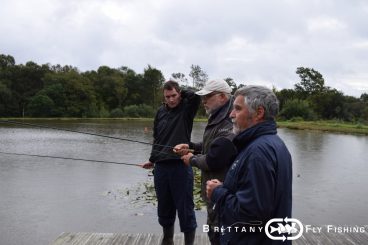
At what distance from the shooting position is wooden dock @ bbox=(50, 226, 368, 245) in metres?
5.10

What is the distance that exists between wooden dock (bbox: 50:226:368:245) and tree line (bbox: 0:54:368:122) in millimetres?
55004

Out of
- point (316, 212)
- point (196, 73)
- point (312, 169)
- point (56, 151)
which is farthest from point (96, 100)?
point (316, 212)

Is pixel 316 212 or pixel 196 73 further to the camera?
pixel 196 73

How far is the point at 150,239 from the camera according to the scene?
17.1 feet

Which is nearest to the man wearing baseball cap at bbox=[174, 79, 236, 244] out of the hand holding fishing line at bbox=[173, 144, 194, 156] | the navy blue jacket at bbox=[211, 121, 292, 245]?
the hand holding fishing line at bbox=[173, 144, 194, 156]

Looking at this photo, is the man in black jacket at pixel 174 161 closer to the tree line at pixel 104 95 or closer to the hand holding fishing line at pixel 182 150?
the hand holding fishing line at pixel 182 150

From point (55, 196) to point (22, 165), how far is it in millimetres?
5463

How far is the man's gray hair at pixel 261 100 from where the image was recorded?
7.73 feet

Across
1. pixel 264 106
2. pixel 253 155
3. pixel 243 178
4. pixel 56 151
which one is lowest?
pixel 56 151

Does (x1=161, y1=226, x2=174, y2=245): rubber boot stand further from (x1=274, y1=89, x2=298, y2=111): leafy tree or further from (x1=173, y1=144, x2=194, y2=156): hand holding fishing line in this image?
(x1=274, y1=89, x2=298, y2=111): leafy tree

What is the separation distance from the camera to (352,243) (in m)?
5.25

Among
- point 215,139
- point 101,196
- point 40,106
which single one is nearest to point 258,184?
point 215,139

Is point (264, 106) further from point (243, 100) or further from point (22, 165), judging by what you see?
point (22, 165)

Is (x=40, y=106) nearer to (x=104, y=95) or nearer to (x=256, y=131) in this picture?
(x=104, y=95)
